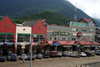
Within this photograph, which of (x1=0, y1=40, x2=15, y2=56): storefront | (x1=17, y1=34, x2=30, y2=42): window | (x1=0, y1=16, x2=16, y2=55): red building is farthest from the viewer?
(x1=17, y1=34, x2=30, y2=42): window

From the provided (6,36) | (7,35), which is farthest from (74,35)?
(6,36)

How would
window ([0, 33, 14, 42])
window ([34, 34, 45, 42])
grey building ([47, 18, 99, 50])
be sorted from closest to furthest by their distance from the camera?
window ([0, 33, 14, 42]) < window ([34, 34, 45, 42]) < grey building ([47, 18, 99, 50])

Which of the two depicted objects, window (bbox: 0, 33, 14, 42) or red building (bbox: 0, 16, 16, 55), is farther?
window (bbox: 0, 33, 14, 42)

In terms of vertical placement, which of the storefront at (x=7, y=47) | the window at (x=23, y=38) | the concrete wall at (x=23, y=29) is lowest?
the storefront at (x=7, y=47)

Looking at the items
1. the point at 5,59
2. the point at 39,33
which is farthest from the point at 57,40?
the point at 5,59

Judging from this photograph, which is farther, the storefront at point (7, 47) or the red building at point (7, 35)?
the red building at point (7, 35)

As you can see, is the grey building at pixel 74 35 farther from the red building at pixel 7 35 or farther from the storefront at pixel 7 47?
the storefront at pixel 7 47

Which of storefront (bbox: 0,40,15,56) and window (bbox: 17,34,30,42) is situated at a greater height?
window (bbox: 17,34,30,42)

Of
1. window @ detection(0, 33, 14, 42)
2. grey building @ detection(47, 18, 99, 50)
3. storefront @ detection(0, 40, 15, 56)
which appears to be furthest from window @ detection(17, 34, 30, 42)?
grey building @ detection(47, 18, 99, 50)

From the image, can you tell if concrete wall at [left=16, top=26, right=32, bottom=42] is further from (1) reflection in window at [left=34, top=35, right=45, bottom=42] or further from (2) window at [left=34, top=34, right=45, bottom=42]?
(1) reflection in window at [left=34, top=35, right=45, bottom=42]

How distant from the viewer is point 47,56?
149 feet

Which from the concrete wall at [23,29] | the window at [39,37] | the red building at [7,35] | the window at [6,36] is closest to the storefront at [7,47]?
the red building at [7,35]

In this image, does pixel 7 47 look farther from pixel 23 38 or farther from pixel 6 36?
pixel 23 38

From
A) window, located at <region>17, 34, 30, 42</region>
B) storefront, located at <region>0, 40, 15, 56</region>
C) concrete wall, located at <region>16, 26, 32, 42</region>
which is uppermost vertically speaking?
concrete wall, located at <region>16, 26, 32, 42</region>
